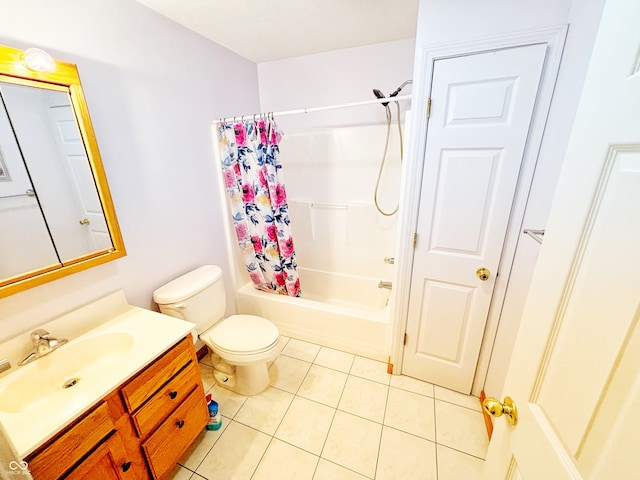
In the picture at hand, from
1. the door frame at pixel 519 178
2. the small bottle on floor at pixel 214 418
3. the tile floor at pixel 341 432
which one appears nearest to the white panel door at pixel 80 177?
the small bottle on floor at pixel 214 418

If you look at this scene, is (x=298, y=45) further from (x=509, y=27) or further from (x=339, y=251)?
(x=339, y=251)

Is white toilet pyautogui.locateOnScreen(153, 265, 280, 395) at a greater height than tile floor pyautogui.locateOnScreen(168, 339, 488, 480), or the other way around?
white toilet pyautogui.locateOnScreen(153, 265, 280, 395)

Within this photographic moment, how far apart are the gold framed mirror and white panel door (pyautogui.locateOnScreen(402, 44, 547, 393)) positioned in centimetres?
165

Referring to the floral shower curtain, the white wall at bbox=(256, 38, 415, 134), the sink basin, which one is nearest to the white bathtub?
the floral shower curtain

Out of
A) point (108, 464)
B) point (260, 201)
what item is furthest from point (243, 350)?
point (260, 201)

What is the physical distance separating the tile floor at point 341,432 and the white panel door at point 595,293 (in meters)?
1.01

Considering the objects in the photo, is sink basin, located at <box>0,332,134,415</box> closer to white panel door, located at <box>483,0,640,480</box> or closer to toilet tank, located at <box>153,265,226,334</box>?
toilet tank, located at <box>153,265,226,334</box>

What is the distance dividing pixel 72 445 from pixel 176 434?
482mm

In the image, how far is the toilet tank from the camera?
59.7 inches

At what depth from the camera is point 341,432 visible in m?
1.48

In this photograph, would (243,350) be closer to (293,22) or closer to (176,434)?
(176,434)

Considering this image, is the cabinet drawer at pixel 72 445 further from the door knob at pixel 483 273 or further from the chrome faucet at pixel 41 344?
the door knob at pixel 483 273

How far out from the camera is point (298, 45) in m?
1.95

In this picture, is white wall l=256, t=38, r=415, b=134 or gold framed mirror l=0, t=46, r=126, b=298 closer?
gold framed mirror l=0, t=46, r=126, b=298
